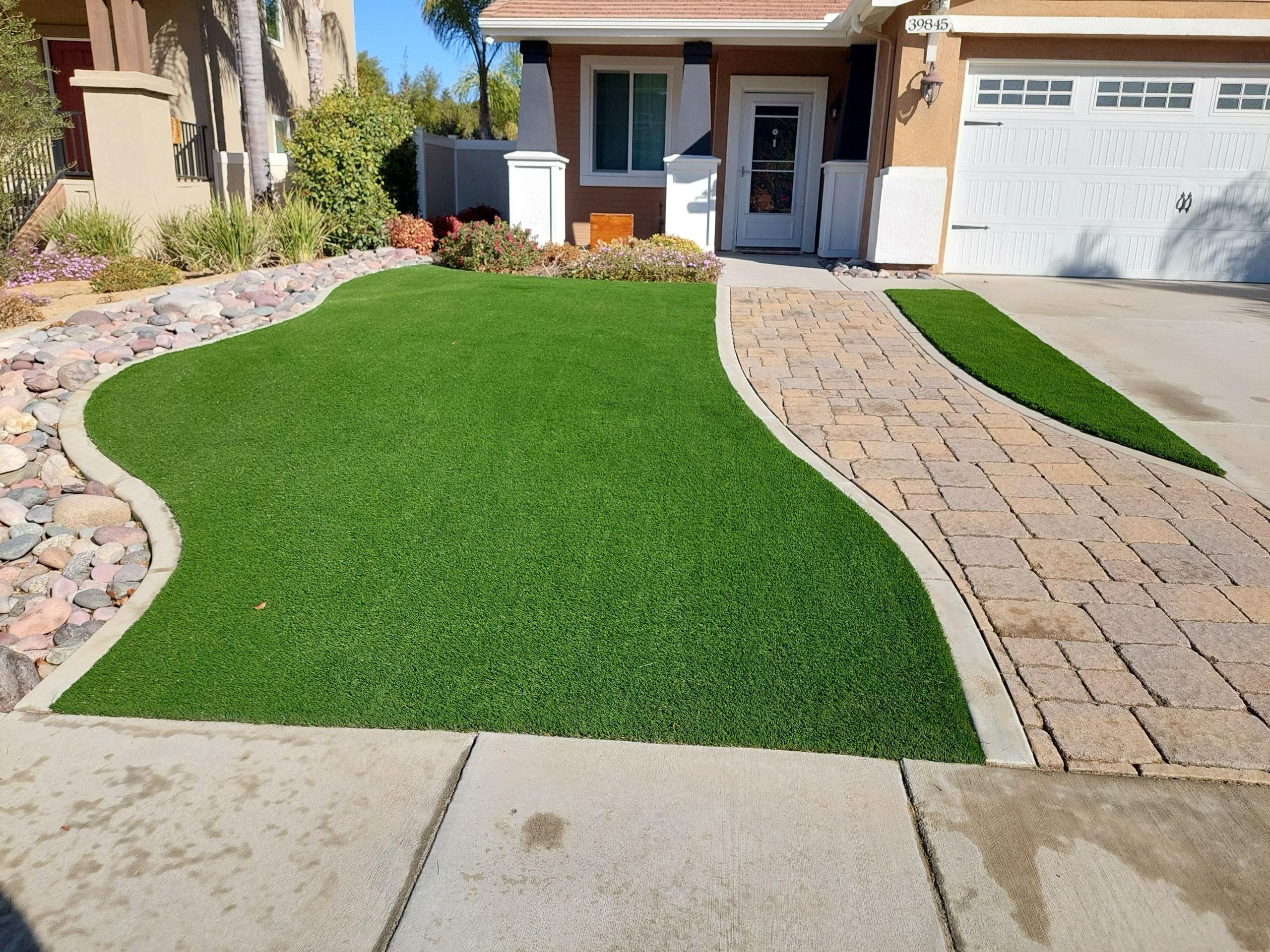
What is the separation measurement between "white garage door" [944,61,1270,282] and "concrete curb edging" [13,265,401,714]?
10.3 metres

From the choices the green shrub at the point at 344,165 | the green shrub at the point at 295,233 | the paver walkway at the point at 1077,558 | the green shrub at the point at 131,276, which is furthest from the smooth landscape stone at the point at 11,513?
the green shrub at the point at 344,165

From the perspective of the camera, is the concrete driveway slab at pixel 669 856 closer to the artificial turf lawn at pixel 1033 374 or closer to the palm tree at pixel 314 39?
the artificial turf lawn at pixel 1033 374

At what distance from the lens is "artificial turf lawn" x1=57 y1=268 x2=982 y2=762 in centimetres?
362

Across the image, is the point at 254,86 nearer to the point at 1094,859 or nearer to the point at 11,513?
the point at 11,513

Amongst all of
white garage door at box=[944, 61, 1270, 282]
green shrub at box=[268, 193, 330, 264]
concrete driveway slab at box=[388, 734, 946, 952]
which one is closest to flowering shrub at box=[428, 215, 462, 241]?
green shrub at box=[268, 193, 330, 264]

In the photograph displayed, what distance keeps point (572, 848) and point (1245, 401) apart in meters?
6.79

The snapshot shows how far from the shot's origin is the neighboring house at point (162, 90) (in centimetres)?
1255

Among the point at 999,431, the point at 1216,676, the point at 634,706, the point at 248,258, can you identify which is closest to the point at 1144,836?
the point at 1216,676

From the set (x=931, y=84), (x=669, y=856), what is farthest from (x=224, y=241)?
(x=669, y=856)

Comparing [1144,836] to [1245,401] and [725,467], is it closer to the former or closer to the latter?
[725,467]

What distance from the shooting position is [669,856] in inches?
114

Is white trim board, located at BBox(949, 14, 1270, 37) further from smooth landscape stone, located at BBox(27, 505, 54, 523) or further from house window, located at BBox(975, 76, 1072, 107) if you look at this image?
smooth landscape stone, located at BBox(27, 505, 54, 523)

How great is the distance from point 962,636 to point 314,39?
17.8 meters

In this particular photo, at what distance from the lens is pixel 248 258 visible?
12.1 m
